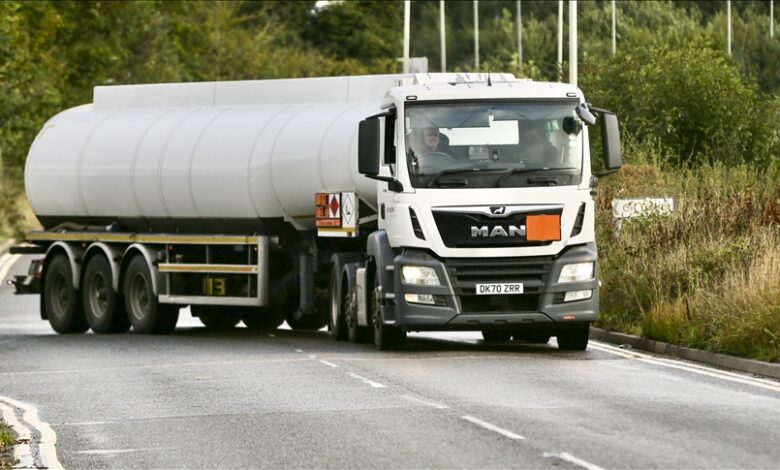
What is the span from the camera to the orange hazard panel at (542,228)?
21422 millimetres

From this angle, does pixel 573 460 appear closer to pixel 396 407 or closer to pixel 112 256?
pixel 396 407

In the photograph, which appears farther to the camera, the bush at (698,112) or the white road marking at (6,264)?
the white road marking at (6,264)

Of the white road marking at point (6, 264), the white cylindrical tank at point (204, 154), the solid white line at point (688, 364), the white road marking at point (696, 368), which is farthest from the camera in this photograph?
the white road marking at point (6, 264)

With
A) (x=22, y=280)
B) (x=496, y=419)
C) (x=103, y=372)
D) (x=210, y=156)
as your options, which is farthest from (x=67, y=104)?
(x=496, y=419)

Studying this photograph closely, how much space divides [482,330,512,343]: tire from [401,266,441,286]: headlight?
12.3 ft

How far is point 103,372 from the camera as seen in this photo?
21.3 m

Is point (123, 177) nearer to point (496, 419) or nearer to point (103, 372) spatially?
point (103, 372)

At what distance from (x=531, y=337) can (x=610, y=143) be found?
3.83 meters

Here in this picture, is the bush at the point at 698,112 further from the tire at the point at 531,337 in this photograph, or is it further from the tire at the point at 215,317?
the tire at the point at 531,337

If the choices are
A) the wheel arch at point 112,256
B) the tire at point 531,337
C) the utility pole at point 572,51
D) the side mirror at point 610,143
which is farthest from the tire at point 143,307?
the utility pole at point 572,51

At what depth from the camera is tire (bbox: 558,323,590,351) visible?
73.7ft

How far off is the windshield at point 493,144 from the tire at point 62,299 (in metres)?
9.96

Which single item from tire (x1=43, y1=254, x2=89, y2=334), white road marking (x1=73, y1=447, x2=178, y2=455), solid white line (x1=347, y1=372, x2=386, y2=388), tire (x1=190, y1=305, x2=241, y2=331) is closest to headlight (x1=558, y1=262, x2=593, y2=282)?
solid white line (x1=347, y1=372, x2=386, y2=388)

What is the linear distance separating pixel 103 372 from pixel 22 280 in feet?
33.7
